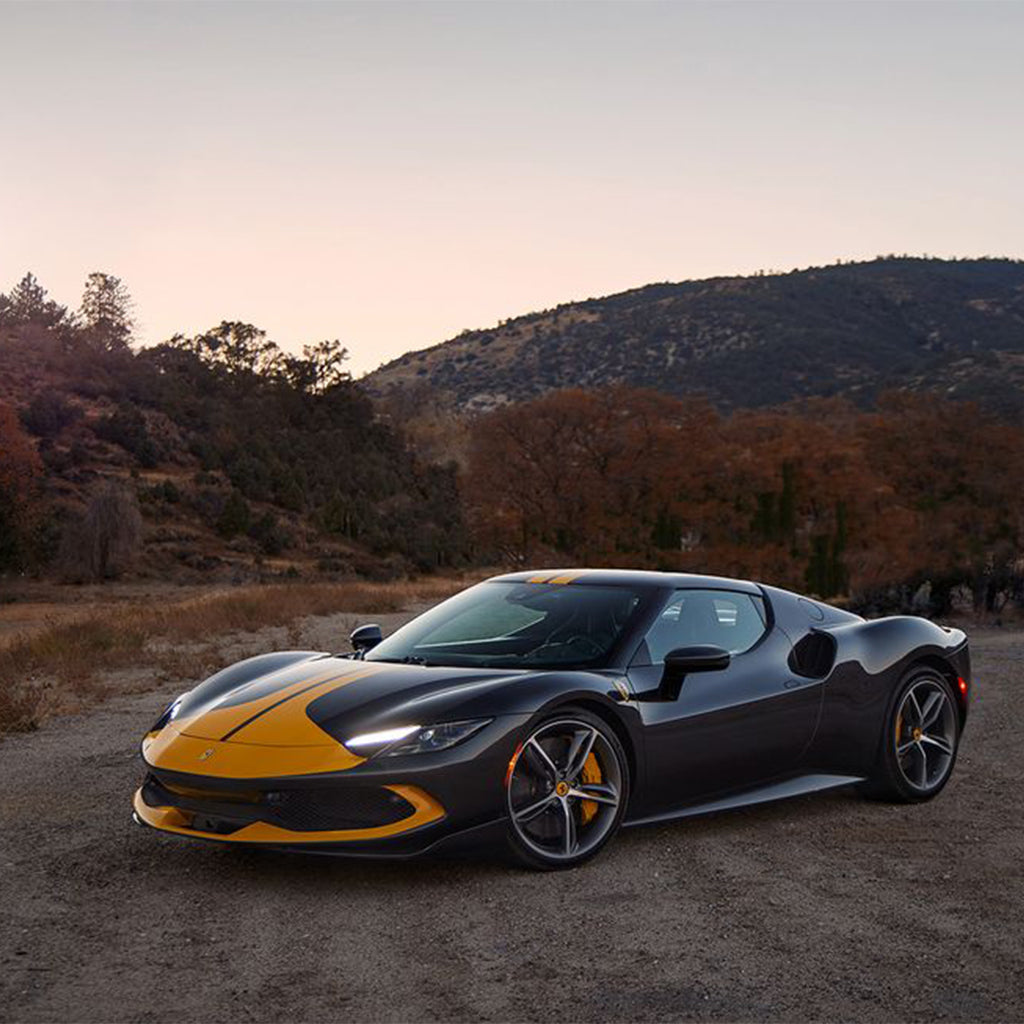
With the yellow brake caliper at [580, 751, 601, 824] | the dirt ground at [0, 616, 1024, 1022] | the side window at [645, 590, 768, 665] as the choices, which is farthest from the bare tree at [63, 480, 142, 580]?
the yellow brake caliper at [580, 751, 601, 824]

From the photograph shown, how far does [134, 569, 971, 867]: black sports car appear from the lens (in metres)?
5.80

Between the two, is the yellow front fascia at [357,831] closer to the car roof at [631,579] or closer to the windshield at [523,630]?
the windshield at [523,630]

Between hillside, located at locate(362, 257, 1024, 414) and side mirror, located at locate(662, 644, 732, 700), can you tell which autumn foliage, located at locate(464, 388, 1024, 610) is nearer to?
side mirror, located at locate(662, 644, 732, 700)

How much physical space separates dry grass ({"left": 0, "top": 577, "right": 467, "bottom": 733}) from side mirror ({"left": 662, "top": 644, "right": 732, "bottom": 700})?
20.3 feet

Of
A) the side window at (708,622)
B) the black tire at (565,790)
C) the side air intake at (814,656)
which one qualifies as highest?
the side window at (708,622)

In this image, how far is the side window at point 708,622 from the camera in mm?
6953

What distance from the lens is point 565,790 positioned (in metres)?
6.17

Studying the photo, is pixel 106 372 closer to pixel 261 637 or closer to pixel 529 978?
pixel 261 637

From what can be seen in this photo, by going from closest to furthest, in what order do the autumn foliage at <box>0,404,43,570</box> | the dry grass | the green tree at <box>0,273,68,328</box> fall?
1. the dry grass
2. the autumn foliage at <box>0,404,43,570</box>
3. the green tree at <box>0,273,68,328</box>

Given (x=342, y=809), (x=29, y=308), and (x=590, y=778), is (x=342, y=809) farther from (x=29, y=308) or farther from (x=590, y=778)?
(x=29, y=308)

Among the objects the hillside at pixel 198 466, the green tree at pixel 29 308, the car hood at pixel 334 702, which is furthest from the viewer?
the green tree at pixel 29 308

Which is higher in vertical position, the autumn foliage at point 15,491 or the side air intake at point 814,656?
the autumn foliage at point 15,491

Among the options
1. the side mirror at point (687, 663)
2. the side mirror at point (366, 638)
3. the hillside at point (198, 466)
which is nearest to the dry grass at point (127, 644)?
the side mirror at point (366, 638)

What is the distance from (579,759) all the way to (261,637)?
1655 centimetres
